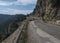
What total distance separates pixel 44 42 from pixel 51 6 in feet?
168

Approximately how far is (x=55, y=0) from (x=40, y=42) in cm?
4581

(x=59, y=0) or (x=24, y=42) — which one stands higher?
(x=59, y=0)

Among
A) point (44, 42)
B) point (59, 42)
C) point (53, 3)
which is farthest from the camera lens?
point (53, 3)

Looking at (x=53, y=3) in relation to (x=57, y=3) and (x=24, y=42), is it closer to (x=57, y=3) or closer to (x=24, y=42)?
(x=57, y=3)

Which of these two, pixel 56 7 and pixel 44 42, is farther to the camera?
pixel 56 7

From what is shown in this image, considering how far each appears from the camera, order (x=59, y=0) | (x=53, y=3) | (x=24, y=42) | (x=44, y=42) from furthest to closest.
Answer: (x=53, y=3) < (x=59, y=0) < (x=24, y=42) < (x=44, y=42)

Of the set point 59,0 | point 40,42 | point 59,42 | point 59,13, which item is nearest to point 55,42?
point 59,42

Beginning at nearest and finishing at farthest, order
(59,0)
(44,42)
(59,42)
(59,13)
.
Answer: (59,42)
(44,42)
(59,13)
(59,0)

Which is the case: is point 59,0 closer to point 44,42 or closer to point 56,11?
point 56,11

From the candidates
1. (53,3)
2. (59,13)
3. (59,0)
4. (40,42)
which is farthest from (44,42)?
(53,3)

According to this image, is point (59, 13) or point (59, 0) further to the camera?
point (59, 0)

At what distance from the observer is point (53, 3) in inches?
2450

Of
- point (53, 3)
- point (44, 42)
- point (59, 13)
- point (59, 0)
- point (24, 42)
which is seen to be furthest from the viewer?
point (53, 3)

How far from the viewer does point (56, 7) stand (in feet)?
193
